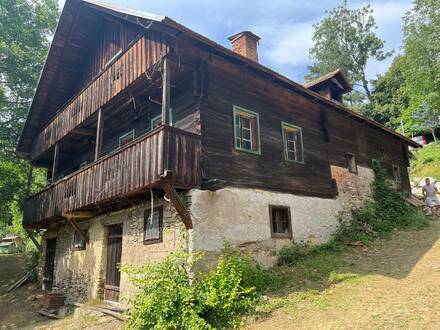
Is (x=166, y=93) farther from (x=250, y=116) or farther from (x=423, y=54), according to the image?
(x=423, y=54)

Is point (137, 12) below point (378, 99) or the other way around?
below

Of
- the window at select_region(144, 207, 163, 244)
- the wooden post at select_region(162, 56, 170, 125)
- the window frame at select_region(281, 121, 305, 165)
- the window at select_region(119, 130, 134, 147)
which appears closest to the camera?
the wooden post at select_region(162, 56, 170, 125)

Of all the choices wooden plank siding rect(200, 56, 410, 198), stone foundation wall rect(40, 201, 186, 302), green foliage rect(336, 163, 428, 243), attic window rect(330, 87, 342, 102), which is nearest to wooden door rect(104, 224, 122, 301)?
stone foundation wall rect(40, 201, 186, 302)

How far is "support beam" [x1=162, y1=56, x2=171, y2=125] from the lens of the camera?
810cm

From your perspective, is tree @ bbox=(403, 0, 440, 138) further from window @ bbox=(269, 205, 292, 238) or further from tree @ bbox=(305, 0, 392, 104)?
window @ bbox=(269, 205, 292, 238)

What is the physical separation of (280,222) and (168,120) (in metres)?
5.15

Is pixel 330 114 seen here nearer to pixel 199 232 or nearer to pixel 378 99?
pixel 199 232

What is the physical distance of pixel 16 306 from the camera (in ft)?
47.3

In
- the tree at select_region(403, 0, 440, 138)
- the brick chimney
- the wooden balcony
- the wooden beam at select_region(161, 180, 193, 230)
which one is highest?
the tree at select_region(403, 0, 440, 138)

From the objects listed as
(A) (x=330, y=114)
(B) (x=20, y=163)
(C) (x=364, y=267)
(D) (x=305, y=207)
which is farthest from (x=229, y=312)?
(B) (x=20, y=163)

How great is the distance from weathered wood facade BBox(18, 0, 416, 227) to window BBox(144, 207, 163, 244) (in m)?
0.76

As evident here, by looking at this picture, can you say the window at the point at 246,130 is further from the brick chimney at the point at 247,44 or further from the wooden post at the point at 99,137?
the brick chimney at the point at 247,44

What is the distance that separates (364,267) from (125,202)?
7179 mm

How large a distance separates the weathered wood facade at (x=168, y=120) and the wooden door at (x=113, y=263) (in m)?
0.96
